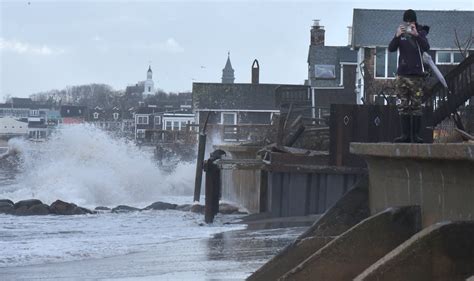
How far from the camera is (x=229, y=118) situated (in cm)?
6438

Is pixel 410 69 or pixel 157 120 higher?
pixel 410 69

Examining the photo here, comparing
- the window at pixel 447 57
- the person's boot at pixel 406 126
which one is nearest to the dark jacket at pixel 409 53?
the person's boot at pixel 406 126

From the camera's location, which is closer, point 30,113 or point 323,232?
point 323,232

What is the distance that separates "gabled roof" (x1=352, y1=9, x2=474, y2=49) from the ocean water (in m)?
12.0

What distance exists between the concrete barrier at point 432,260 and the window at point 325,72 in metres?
48.1

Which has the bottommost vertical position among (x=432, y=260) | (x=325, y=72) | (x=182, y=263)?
(x=182, y=263)

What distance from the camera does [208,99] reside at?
64500 millimetres

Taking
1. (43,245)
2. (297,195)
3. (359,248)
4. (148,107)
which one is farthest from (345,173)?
(148,107)

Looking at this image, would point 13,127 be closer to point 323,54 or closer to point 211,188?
point 323,54

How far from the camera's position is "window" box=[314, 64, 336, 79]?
2119 inches

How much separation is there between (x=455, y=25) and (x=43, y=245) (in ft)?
102

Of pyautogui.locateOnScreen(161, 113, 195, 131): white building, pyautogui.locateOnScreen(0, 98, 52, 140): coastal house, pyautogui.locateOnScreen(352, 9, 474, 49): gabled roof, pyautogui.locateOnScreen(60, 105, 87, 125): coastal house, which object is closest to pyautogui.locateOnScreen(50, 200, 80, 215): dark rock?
pyautogui.locateOnScreen(352, 9, 474, 49): gabled roof

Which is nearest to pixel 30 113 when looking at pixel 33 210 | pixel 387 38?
pixel 387 38

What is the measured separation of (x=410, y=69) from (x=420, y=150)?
5.40 feet
